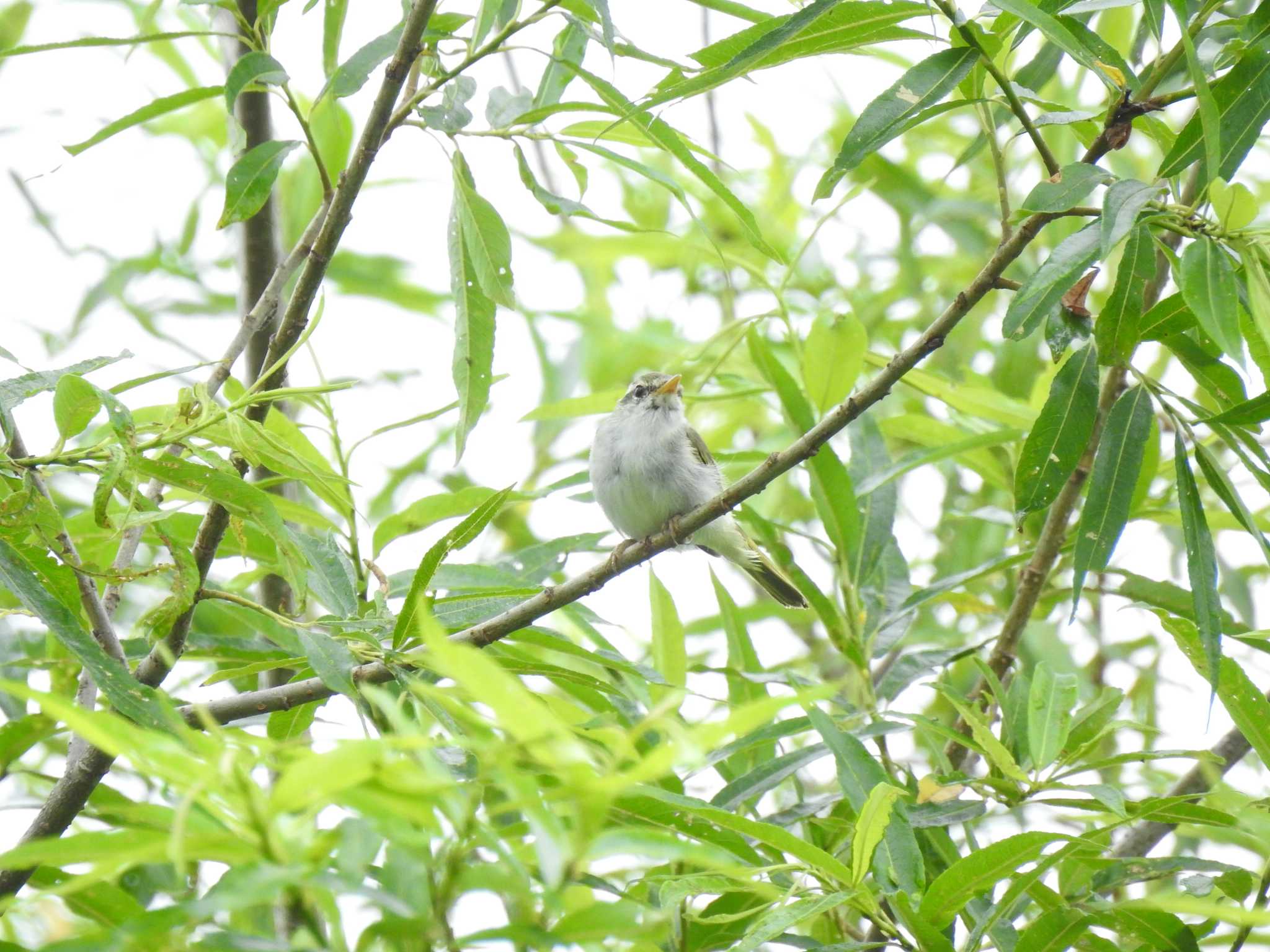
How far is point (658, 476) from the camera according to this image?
5.32 m

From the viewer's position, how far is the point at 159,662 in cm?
248

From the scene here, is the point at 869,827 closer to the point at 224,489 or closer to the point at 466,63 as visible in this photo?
the point at 224,489

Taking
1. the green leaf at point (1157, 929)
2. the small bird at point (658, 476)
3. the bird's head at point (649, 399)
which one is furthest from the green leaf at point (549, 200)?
the bird's head at point (649, 399)

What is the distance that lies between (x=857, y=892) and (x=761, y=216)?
4.28 m

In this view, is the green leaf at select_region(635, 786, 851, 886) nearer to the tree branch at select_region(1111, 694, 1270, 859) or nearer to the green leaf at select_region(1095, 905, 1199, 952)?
the green leaf at select_region(1095, 905, 1199, 952)

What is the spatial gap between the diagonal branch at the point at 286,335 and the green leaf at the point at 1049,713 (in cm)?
179

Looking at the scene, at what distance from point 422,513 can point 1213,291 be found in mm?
1935

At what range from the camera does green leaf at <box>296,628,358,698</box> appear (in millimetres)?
2225

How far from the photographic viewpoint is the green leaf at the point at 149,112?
2617 millimetres

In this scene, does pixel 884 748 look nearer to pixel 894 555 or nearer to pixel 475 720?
pixel 894 555

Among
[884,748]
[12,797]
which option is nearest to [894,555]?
[884,748]

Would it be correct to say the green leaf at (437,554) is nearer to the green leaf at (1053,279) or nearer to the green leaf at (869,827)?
the green leaf at (869,827)

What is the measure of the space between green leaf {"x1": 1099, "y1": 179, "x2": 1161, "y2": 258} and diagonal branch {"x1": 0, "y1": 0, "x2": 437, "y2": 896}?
1.25 meters

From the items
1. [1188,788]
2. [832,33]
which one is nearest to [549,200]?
[832,33]
